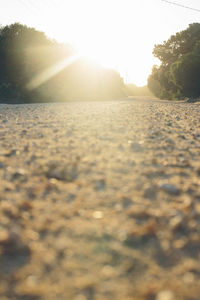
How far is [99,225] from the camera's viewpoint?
1.51m

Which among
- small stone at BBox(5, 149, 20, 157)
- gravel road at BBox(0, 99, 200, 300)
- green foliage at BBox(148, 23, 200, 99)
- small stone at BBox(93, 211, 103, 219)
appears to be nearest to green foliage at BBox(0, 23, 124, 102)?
green foliage at BBox(148, 23, 200, 99)

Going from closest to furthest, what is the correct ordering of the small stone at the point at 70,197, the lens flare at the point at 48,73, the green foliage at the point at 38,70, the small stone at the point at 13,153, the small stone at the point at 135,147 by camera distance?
the small stone at the point at 70,197 → the small stone at the point at 13,153 → the small stone at the point at 135,147 → the lens flare at the point at 48,73 → the green foliage at the point at 38,70

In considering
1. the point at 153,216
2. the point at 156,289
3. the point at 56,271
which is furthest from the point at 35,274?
the point at 153,216

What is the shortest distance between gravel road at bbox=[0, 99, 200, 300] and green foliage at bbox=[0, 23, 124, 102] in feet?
56.2

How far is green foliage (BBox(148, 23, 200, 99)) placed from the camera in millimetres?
23719

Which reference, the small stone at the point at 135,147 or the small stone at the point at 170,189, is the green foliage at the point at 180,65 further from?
the small stone at the point at 170,189

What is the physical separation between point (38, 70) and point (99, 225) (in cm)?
2068

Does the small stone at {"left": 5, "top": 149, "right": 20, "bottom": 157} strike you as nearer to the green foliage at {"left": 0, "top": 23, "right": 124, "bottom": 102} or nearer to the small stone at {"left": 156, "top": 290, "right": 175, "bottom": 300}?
the small stone at {"left": 156, "top": 290, "right": 175, "bottom": 300}

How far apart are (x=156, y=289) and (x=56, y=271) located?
16.1 inches

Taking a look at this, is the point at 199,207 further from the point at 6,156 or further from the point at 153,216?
the point at 6,156

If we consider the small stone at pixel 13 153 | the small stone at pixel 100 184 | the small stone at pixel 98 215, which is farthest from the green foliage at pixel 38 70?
the small stone at pixel 98 215

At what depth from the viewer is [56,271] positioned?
3.83 ft

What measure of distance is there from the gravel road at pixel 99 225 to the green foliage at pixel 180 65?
2295cm

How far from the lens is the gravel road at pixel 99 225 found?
110cm
